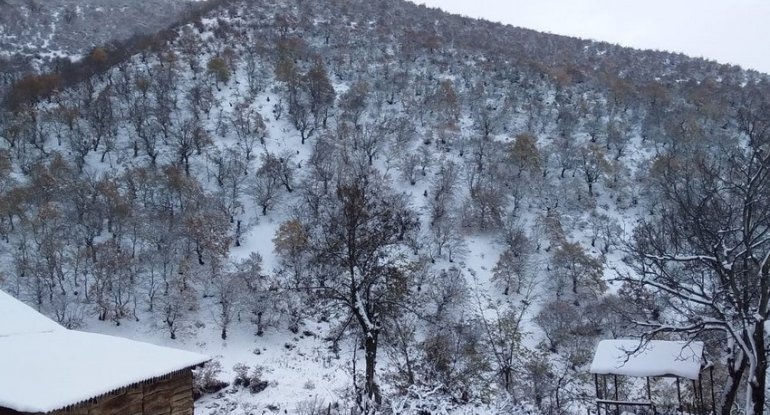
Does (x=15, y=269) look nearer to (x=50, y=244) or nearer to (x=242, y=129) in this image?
(x=50, y=244)

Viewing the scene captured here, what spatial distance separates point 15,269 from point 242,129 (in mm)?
20641

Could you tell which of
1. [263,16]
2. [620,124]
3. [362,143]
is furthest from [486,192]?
[263,16]

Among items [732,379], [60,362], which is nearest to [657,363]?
[732,379]

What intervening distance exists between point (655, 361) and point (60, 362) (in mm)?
13285

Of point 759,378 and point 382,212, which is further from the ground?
point 382,212

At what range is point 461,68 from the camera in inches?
2625

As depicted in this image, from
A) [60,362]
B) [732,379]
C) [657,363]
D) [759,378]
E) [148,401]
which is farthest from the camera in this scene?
[657,363]

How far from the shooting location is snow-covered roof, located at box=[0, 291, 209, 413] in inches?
252

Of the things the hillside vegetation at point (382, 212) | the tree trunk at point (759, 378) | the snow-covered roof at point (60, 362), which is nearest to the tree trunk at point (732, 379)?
the hillside vegetation at point (382, 212)

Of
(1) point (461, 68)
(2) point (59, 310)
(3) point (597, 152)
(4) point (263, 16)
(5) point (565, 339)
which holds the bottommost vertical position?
(5) point (565, 339)

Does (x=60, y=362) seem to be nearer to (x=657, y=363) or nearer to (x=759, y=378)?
(x=759, y=378)

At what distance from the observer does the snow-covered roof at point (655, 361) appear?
43.1 feet

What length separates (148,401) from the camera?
8180mm

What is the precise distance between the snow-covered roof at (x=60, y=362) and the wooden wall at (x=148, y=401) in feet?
0.86
